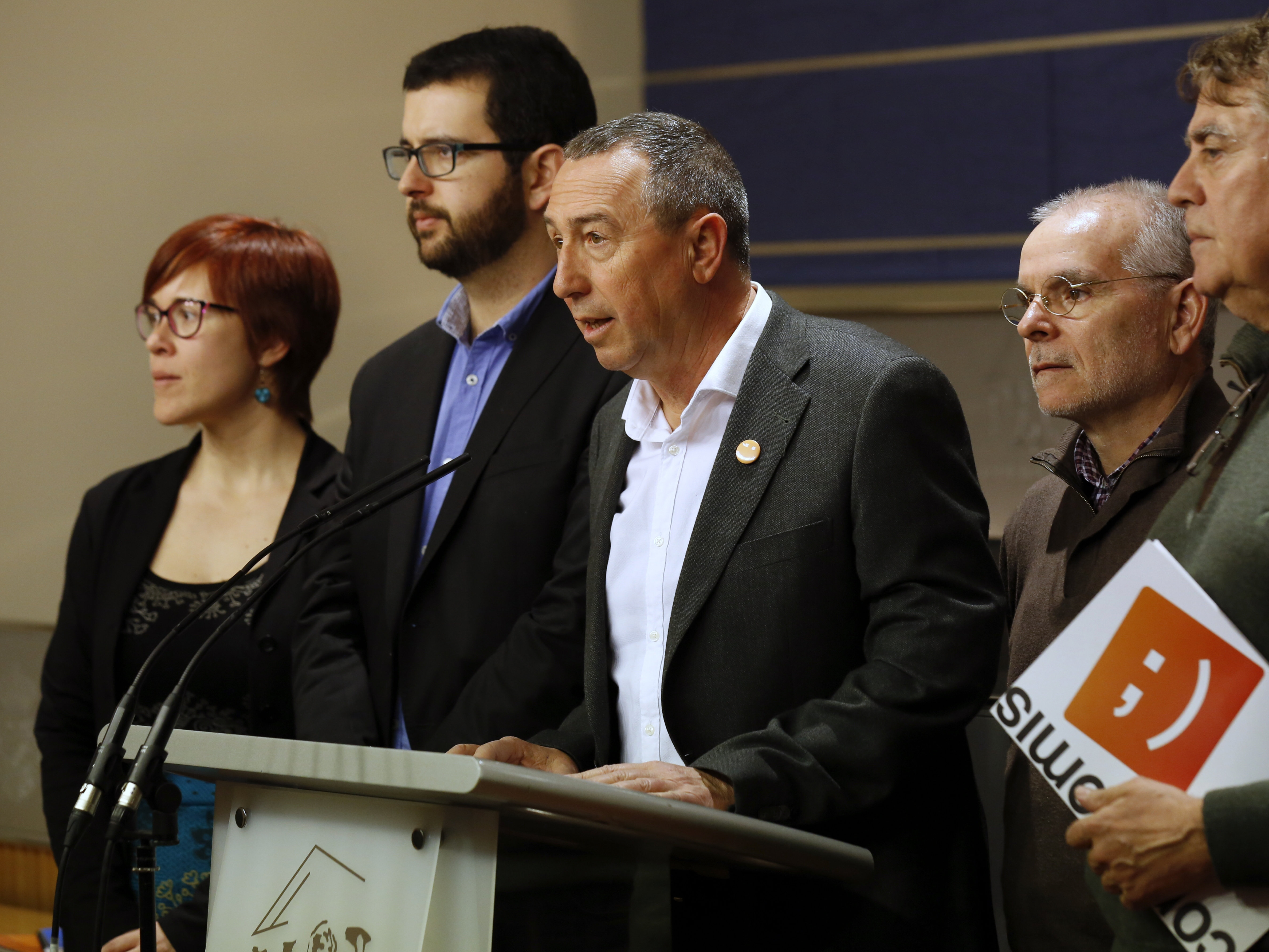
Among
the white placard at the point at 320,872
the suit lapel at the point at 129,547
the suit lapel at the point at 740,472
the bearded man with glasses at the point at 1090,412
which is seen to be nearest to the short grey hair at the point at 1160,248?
the bearded man with glasses at the point at 1090,412

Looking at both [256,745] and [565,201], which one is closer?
[256,745]

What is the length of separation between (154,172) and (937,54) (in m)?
2.32

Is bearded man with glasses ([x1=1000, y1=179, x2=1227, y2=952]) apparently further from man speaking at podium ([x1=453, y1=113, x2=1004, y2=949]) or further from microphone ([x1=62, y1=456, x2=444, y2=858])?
microphone ([x1=62, y1=456, x2=444, y2=858])

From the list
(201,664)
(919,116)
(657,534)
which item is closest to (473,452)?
(657,534)

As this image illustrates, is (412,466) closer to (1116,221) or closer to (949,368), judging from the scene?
(1116,221)

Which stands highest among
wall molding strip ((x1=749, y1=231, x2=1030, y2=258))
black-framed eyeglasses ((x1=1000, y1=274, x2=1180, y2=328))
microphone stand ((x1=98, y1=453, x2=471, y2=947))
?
black-framed eyeglasses ((x1=1000, y1=274, x2=1180, y2=328))

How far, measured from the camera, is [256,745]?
125cm

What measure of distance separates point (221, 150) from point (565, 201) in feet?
7.86

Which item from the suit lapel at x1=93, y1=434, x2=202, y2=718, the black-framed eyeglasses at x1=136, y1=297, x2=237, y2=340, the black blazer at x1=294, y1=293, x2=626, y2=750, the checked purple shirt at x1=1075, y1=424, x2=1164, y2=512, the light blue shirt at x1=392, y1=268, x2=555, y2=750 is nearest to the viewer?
the checked purple shirt at x1=1075, y1=424, x2=1164, y2=512

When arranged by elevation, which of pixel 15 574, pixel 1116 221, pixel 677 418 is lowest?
pixel 15 574

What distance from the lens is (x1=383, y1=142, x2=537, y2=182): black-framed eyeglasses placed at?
7.77 feet

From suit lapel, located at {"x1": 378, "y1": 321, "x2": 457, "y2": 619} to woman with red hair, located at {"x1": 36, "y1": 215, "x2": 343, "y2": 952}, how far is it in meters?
0.38

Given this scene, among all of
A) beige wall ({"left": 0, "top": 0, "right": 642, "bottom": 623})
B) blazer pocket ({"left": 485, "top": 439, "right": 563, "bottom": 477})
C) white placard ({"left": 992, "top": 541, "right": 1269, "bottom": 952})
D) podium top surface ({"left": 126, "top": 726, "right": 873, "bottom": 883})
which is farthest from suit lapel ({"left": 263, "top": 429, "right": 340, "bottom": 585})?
white placard ({"left": 992, "top": 541, "right": 1269, "bottom": 952})

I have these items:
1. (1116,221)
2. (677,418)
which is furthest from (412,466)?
(1116,221)
